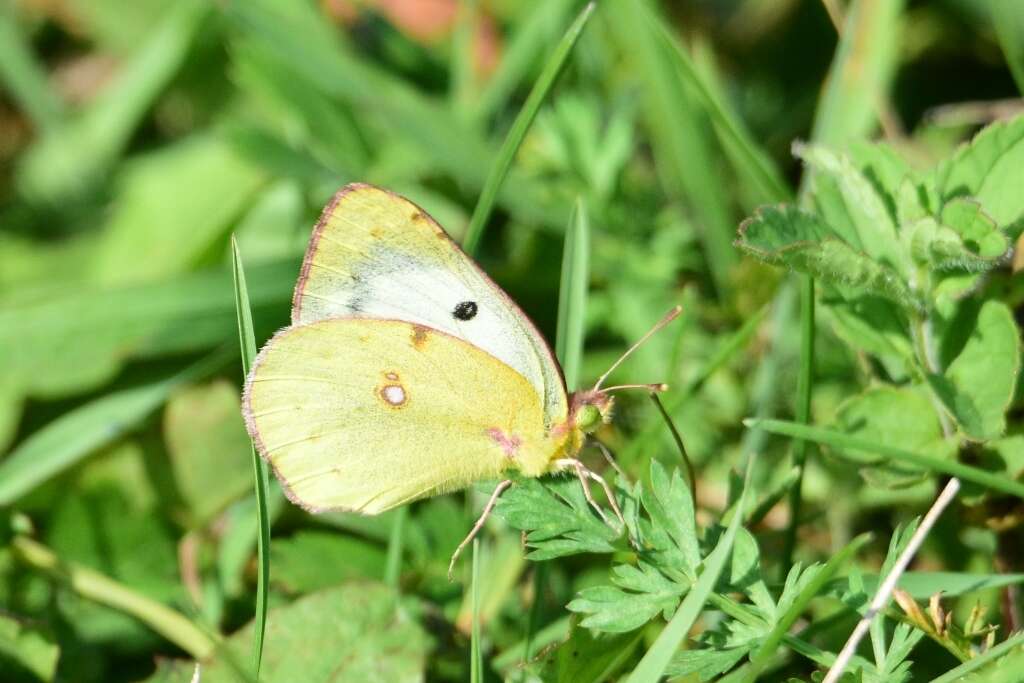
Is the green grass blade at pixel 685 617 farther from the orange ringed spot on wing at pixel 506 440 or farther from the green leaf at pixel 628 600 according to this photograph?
the orange ringed spot on wing at pixel 506 440

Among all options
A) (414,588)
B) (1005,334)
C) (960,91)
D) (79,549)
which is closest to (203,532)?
(79,549)

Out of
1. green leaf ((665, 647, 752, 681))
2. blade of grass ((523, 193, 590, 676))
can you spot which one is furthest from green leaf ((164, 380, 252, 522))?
green leaf ((665, 647, 752, 681))

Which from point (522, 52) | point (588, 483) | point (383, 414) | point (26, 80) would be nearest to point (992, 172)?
point (588, 483)

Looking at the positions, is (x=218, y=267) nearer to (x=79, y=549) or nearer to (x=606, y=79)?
(x=79, y=549)

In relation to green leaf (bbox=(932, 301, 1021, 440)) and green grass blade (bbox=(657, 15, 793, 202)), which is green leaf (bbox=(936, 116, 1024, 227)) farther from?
green grass blade (bbox=(657, 15, 793, 202))

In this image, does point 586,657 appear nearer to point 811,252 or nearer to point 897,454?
point 897,454
